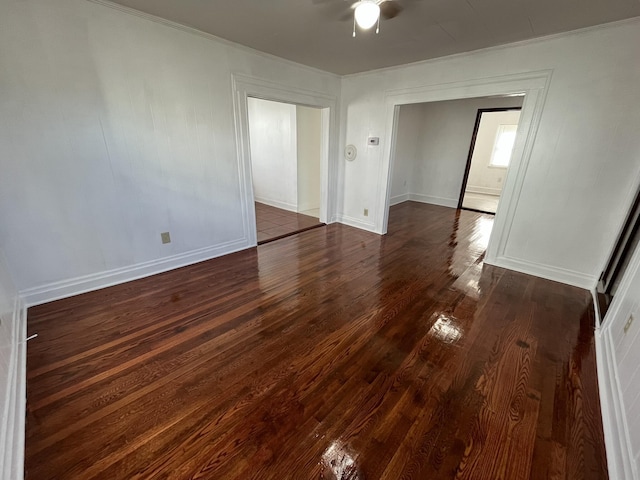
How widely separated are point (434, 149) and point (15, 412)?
7133 mm

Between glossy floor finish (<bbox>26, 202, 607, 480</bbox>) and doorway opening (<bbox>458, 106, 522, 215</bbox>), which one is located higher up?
doorway opening (<bbox>458, 106, 522, 215</bbox>)

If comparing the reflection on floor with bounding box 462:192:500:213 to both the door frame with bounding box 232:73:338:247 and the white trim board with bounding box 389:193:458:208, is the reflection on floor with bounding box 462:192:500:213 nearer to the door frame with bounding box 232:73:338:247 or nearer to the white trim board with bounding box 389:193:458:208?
the white trim board with bounding box 389:193:458:208

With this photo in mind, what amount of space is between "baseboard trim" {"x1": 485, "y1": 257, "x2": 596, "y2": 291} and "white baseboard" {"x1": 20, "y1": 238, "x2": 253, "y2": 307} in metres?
3.39

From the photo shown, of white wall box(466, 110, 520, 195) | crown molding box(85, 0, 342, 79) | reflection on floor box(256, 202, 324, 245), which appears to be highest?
crown molding box(85, 0, 342, 79)

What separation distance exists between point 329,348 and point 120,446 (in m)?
1.19

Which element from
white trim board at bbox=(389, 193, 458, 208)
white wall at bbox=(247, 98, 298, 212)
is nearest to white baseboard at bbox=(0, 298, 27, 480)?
white wall at bbox=(247, 98, 298, 212)

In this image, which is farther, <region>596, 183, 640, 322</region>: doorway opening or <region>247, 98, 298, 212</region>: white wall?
<region>247, 98, 298, 212</region>: white wall

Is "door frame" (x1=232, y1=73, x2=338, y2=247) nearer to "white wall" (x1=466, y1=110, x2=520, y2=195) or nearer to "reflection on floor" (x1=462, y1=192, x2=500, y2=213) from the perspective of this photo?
"reflection on floor" (x1=462, y1=192, x2=500, y2=213)

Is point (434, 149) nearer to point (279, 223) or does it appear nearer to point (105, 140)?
point (279, 223)

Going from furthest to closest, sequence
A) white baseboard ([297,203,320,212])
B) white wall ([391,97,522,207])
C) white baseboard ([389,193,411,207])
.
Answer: white baseboard ([389,193,411,207]) < white wall ([391,97,522,207]) < white baseboard ([297,203,320,212])

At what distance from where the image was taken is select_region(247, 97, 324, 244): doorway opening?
16.3 feet

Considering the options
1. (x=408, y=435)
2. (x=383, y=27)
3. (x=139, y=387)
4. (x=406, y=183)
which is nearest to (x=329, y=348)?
(x=408, y=435)

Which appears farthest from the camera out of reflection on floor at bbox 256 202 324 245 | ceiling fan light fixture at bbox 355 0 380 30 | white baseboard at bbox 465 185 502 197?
white baseboard at bbox 465 185 502 197

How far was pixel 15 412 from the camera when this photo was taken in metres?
1.29
